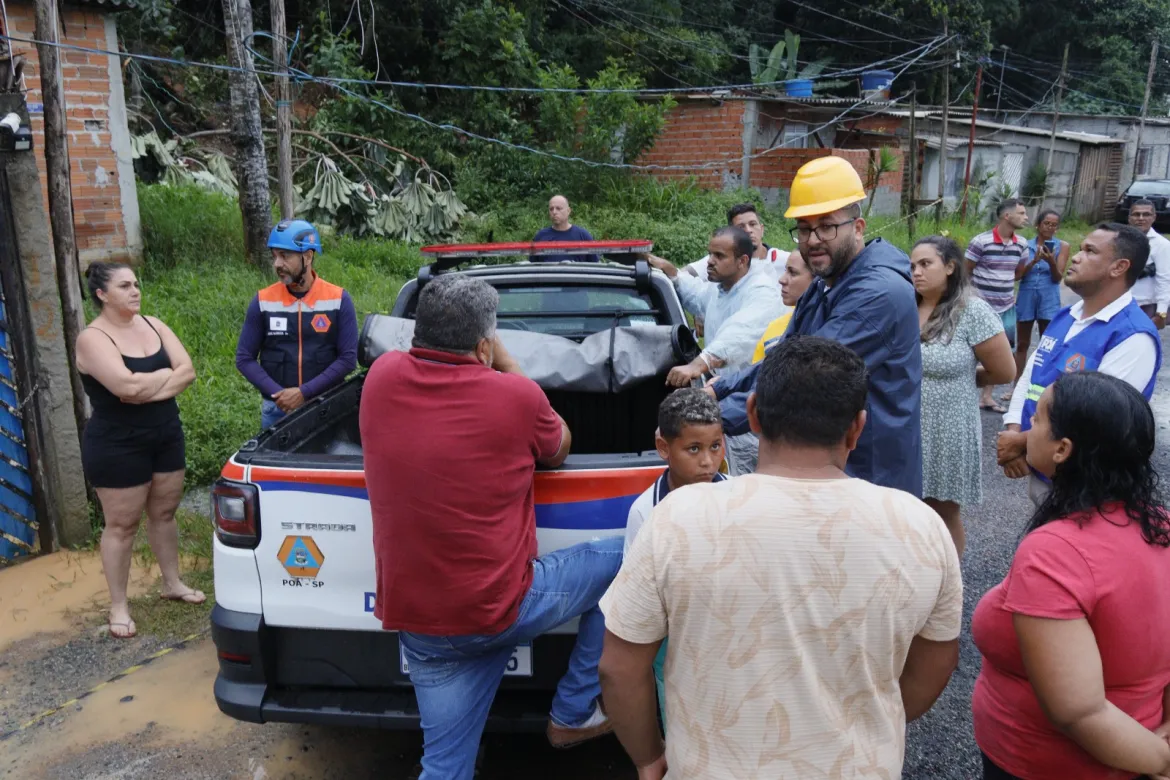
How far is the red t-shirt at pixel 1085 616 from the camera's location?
168 cm

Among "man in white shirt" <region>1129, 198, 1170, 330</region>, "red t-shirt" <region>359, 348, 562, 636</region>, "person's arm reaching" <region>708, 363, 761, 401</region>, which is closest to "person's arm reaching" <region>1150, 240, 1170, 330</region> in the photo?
"man in white shirt" <region>1129, 198, 1170, 330</region>

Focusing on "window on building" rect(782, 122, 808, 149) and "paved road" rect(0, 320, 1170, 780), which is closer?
"paved road" rect(0, 320, 1170, 780)

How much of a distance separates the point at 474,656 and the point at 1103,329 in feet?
8.69

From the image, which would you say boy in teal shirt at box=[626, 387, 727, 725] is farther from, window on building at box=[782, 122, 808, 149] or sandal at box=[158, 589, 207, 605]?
window on building at box=[782, 122, 808, 149]

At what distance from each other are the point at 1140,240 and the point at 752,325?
158 cm

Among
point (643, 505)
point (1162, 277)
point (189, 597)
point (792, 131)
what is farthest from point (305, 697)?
point (792, 131)

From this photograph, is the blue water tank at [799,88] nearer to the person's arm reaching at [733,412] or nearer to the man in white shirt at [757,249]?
the man in white shirt at [757,249]

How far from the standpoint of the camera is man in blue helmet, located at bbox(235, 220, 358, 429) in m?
4.48

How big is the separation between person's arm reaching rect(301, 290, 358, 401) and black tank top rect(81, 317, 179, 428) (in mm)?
724

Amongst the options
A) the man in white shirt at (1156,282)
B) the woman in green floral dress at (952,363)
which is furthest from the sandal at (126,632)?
the man in white shirt at (1156,282)

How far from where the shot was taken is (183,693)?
3646mm

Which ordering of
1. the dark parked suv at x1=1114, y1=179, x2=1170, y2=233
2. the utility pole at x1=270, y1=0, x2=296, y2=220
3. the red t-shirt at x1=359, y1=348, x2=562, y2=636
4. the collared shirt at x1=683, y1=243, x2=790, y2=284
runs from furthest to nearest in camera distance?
the dark parked suv at x1=1114, y1=179, x2=1170, y2=233 → the utility pole at x1=270, y1=0, x2=296, y2=220 → the collared shirt at x1=683, y1=243, x2=790, y2=284 → the red t-shirt at x1=359, y1=348, x2=562, y2=636

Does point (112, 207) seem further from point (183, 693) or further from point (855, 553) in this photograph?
point (855, 553)

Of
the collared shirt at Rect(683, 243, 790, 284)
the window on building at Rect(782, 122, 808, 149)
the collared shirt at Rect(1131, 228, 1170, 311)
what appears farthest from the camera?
the window on building at Rect(782, 122, 808, 149)
